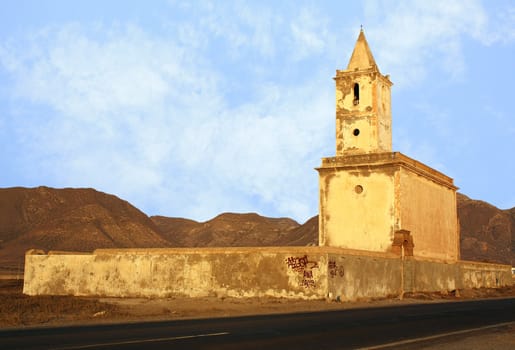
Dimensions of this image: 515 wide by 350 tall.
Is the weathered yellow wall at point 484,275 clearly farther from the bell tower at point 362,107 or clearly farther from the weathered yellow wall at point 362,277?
the weathered yellow wall at point 362,277

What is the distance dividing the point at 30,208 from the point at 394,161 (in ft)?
320

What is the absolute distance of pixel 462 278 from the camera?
4538 cm

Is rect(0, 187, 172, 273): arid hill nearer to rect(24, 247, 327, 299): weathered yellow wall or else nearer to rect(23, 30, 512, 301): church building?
rect(24, 247, 327, 299): weathered yellow wall

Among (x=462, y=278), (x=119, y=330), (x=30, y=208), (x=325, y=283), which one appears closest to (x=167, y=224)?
(x=30, y=208)

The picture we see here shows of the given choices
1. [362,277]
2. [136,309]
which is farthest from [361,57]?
[136,309]

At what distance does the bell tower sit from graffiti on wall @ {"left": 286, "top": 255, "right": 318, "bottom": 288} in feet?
52.6

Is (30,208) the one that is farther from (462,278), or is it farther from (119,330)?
(119,330)

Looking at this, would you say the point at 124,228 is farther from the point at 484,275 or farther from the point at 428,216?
the point at 428,216

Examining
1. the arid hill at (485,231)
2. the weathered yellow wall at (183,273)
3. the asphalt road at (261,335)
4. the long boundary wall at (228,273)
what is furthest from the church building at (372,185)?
the arid hill at (485,231)

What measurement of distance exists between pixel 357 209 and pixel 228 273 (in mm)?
13490

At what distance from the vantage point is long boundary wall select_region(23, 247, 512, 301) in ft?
93.5

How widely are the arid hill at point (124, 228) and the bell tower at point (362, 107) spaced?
5786 centimetres

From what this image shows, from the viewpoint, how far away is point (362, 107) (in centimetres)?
4334

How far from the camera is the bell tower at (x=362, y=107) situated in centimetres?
4288
